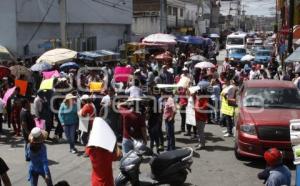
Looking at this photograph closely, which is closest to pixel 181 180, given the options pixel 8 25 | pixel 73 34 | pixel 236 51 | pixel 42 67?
pixel 42 67

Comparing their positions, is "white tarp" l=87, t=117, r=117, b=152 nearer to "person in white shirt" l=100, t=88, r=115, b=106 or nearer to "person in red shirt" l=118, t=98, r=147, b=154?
"person in red shirt" l=118, t=98, r=147, b=154

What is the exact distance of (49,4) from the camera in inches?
1092

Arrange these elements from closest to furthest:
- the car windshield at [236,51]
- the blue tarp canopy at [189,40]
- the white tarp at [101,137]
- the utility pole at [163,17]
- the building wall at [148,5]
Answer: the white tarp at [101,137] → the blue tarp canopy at [189,40] → the car windshield at [236,51] → the utility pole at [163,17] → the building wall at [148,5]

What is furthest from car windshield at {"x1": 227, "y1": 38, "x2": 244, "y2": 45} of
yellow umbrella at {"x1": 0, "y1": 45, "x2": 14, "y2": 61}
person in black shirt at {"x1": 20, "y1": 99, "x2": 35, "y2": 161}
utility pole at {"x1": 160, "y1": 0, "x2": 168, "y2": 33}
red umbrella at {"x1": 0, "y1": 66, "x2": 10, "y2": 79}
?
person in black shirt at {"x1": 20, "y1": 99, "x2": 35, "y2": 161}

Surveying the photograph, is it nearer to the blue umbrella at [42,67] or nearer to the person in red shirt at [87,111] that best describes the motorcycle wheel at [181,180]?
the person in red shirt at [87,111]

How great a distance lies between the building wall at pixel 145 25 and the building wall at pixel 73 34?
7015 mm

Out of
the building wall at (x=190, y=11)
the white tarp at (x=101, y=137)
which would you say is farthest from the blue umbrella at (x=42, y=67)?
the building wall at (x=190, y=11)

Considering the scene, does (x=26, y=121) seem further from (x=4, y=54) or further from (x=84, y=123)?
(x=4, y=54)

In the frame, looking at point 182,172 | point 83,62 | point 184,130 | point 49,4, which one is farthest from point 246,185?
point 49,4

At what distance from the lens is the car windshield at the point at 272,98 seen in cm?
1152

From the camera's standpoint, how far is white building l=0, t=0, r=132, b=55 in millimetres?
24234

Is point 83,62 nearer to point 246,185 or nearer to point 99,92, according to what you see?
point 99,92

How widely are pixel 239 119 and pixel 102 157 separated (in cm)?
445

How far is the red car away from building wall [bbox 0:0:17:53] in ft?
49.4
